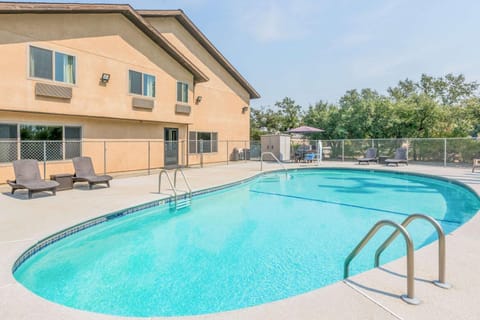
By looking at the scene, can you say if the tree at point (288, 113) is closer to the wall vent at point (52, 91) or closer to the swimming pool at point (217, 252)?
the swimming pool at point (217, 252)

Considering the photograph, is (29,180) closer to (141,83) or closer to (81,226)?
(81,226)

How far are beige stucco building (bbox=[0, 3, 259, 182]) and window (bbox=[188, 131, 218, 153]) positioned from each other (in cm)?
7

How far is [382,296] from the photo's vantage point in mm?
2791

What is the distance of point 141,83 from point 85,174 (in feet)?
17.7

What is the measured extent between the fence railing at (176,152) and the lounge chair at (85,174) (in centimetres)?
99

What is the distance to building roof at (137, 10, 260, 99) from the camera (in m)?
15.6

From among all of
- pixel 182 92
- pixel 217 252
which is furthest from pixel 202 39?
pixel 217 252

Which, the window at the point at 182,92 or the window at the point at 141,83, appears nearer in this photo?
the window at the point at 141,83

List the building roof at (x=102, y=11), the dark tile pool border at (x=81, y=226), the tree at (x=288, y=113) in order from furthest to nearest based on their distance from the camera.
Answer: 1. the tree at (x=288, y=113)
2. the building roof at (x=102, y=11)
3. the dark tile pool border at (x=81, y=226)

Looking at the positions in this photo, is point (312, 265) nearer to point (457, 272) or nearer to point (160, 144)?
point (457, 272)

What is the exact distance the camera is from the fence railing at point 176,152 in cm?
1036

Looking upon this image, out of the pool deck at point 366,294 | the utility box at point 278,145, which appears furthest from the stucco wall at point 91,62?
the utility box at point 278,145

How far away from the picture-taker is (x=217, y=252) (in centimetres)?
534

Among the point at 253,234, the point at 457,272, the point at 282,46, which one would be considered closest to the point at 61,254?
the point at 253,234
